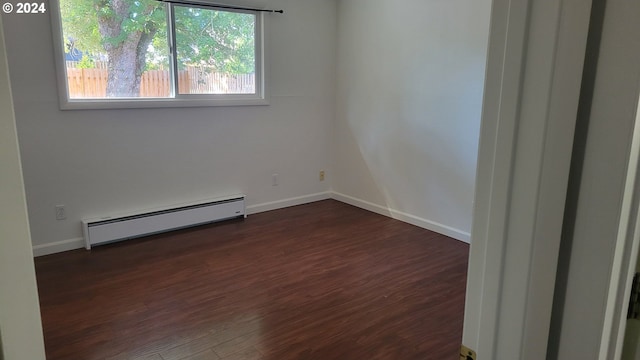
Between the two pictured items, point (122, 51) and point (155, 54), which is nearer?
point (122, 51)

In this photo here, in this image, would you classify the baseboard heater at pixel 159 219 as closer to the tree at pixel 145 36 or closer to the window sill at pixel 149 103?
the window sill at pixel 149 103

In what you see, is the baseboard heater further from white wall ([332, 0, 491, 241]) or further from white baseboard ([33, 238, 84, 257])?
white wall ([332, 0, 491, 241])

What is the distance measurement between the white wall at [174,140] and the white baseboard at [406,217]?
1.18ft

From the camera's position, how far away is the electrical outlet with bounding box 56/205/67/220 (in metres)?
3.60

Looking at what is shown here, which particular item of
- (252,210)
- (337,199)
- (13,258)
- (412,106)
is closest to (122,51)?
(252,210)

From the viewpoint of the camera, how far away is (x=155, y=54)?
3.94 metres

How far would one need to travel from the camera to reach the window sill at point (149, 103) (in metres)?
3.55

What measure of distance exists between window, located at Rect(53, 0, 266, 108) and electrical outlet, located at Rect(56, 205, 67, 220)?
828 millimetres

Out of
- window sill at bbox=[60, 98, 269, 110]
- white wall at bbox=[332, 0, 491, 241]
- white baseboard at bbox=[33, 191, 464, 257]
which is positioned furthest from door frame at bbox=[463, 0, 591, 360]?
window sill at bbox=[60, 98, 269, 110]

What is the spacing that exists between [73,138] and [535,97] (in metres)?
3.77

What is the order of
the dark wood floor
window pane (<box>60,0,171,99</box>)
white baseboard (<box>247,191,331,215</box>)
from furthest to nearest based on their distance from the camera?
1. white baseboard (<box>247,191,331,215</box>)
2. window pane (<box>60,0,171,99</box>)
3. the dark wood floor

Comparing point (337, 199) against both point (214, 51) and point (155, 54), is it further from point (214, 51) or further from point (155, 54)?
point (155, 54)

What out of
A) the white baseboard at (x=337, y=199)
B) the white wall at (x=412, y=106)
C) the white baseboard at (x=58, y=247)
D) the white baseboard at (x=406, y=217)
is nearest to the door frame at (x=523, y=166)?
the white baseboard at (x=406, y=217)

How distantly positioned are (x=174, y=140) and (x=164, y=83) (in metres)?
0.53
